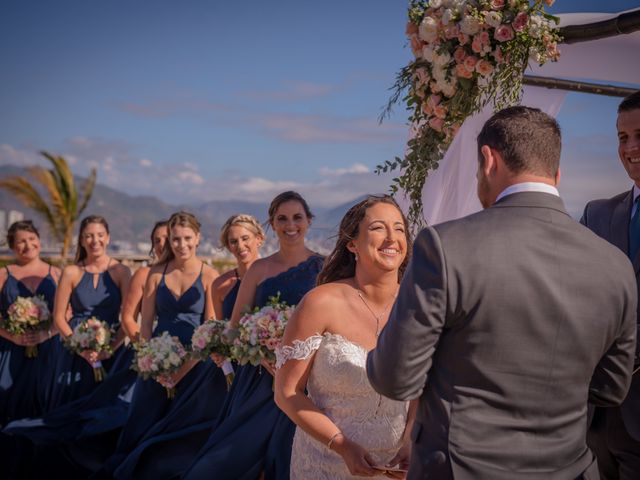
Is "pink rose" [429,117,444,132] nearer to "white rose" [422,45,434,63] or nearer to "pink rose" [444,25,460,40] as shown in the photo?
"white rose" [422,45,434,63]

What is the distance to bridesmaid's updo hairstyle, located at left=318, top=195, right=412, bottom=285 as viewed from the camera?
3387mm

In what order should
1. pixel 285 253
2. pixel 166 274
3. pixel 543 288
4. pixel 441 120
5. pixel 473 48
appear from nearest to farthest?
pixel 543 288 → pixel 473 48 → pixel 441 120 → pixel 285 253 → pixel 166 274

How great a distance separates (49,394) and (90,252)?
163cm

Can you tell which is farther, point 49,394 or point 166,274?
point 49,394

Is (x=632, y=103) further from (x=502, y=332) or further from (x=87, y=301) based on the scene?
(x=87, y=301)

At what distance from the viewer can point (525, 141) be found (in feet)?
7.25

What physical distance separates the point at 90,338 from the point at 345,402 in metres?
4.67

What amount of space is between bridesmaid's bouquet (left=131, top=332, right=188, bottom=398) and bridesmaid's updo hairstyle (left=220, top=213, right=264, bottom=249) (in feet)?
3.29

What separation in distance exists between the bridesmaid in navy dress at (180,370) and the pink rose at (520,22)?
4.03m

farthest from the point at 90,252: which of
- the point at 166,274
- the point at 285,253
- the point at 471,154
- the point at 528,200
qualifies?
the point at 528,200

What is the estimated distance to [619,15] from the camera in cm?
404

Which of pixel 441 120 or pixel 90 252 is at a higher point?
pixel 441 120

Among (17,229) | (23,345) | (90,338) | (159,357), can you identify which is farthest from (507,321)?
(17,229)

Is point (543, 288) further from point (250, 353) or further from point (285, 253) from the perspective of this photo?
point (285, 253)
